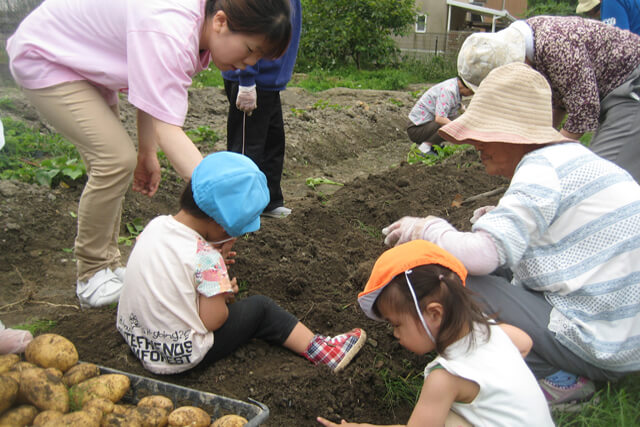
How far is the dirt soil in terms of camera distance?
210cm

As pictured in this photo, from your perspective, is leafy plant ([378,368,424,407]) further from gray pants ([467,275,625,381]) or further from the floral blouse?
the floral blouse

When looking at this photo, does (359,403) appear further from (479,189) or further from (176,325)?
(479,189)

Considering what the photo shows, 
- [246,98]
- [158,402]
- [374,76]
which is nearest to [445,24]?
[374,76]

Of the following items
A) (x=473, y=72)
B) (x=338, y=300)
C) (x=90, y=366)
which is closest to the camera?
(x=90, y=366)

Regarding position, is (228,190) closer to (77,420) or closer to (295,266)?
(77,420)

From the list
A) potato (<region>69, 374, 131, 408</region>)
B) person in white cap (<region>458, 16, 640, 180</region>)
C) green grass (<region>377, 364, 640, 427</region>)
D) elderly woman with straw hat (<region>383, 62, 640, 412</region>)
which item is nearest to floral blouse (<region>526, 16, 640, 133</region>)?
person in white cap (<region>458, 16, 640, 180</region>)

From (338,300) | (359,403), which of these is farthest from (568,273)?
(338,300)

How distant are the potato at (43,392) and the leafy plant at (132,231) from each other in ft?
6.65

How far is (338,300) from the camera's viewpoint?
281 centimetres

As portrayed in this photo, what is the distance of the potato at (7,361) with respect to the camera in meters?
1.77

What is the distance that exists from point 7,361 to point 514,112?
6.83ft

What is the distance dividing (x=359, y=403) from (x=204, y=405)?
0.67m

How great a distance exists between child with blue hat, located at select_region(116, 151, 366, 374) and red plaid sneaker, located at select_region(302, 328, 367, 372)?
43 cm

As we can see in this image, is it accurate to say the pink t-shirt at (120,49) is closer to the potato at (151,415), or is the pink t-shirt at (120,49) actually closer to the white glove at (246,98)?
the potato at (151,415)
